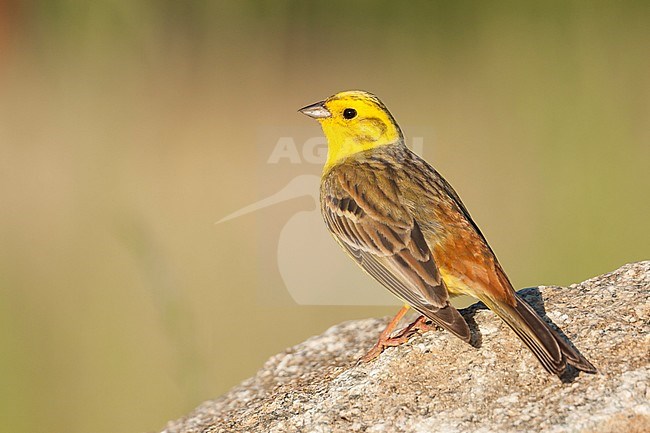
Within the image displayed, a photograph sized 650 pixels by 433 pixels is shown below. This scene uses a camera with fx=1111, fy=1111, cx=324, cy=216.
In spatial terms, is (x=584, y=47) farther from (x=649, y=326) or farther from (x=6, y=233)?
(x=6, y=233)

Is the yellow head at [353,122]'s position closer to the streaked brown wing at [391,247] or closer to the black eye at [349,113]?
the black eye at [349,113]

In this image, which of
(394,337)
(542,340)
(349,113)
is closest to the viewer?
(542,340)

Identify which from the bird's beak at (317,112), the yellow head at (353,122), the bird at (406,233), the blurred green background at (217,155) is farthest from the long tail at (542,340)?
the bird's beak at (317,112)

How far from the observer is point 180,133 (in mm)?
7586

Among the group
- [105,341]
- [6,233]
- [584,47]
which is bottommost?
[105,341]

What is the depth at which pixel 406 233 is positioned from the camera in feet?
14.3

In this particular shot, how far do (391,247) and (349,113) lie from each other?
1.01 metres

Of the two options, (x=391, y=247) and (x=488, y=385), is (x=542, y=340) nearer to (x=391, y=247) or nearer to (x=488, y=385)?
(x=488, y=385)

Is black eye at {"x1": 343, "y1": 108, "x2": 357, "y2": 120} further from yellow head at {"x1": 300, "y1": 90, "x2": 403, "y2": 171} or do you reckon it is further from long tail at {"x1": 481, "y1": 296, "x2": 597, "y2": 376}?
long tail at {"x1": 481, "y1": 296, "x2": 597, "y2": 376}

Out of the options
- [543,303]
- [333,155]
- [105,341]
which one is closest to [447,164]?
[333,155]

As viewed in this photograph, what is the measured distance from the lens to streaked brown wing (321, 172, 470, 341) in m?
3.98

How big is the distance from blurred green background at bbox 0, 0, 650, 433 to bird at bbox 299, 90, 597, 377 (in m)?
0.87

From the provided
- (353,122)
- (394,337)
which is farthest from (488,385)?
(353,122)

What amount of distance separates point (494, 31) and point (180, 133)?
226 centimetres
